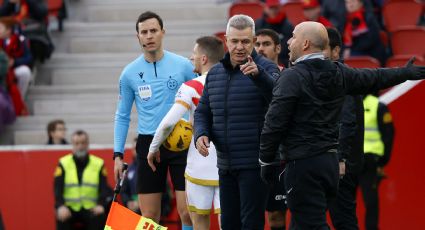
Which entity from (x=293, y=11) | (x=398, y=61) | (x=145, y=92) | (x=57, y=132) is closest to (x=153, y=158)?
(x=145, y=92)

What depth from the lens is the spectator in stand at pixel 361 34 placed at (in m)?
15.4

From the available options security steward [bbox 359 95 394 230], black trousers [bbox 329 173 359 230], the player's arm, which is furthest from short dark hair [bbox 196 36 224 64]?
security steward [bbox 359 95 394 230]

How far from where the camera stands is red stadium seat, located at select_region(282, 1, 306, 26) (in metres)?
16.8

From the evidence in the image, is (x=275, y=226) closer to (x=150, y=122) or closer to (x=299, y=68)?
(x=150, y=122)

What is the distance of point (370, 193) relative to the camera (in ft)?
41.9

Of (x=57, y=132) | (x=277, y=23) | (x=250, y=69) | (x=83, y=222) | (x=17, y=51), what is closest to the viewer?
(x=250, y=69)

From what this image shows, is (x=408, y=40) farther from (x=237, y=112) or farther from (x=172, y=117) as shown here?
(x=237, y=112)

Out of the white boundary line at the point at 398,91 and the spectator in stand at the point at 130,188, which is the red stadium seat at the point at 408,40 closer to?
the white boundary line at the point at 398,91

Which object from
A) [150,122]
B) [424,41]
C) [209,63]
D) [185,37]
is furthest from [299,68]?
[185,37]

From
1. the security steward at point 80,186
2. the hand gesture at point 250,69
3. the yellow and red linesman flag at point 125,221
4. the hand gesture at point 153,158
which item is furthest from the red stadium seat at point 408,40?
the hand gesture at point 250,69

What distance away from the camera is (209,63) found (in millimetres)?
9930

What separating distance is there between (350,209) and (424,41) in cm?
591

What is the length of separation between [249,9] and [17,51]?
3.27 m

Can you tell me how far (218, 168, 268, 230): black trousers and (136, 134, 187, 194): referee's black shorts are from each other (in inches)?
43.2
